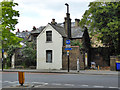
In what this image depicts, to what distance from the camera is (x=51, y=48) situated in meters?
31.3

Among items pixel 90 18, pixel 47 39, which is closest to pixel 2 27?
pixel 47 39

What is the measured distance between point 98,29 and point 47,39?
7730 mm

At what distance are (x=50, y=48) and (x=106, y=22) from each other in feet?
28.8

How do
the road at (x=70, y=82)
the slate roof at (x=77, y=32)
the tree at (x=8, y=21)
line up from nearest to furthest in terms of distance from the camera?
1. the road at (x=70, y=82)
2. the tree at (x=8, y=21)
3. the slate roof at (x=77, y=32)

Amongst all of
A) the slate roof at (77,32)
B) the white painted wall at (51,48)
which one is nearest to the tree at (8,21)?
the white painted wall at (51,48)

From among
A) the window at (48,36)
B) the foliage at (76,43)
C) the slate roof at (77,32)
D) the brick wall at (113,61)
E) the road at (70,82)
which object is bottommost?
the road at (70,82)

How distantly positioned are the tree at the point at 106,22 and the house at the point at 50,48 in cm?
519

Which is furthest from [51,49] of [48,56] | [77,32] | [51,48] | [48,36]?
[77,32]

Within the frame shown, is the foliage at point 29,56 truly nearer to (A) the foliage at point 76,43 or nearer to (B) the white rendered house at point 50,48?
(B) the white rendered house at point 50,48

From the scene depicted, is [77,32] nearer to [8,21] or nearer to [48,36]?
[48,36]

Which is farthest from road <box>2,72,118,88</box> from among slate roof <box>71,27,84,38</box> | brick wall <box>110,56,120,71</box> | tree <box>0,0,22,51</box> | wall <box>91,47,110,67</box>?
slate roof <box>71,27,84,38</box>

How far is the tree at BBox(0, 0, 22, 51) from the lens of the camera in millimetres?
29066

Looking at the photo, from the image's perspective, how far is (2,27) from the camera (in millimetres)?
28141

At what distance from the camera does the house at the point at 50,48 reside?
30.8 meters
